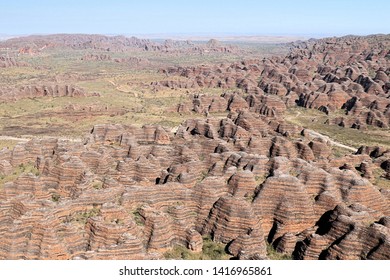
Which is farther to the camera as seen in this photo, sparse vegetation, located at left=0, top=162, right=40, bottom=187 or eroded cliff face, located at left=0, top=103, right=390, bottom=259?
sparse vegetation, located at left=0, top=162, right=40, bottom=187

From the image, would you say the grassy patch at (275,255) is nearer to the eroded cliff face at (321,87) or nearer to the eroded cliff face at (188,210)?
the eroded cliff face at (188,210)

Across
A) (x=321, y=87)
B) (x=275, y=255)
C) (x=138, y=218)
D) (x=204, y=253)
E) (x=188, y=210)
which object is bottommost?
(x=275, y=255)

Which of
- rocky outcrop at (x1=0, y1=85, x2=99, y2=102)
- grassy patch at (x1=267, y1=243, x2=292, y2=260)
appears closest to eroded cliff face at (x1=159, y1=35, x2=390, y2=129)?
rocky outcrop at (x1=0, y1=85, x2=99, y2=102)

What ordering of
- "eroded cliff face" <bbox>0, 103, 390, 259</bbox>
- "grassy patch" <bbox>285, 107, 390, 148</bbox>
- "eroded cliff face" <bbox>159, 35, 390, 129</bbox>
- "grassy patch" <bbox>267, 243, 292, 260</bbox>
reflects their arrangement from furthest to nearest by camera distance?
1. "eroded cliff face" <bbox>159, 35, 390, 129</bbox>
2. "grassy patch" <bbox>285, 107, 390, 148</bbox>
3. "grassy patch" <bbox>267, 243, 292, 260</bbox>
4. "eroded cliff face" <bbox>0, 103, 390, 259</bbox>

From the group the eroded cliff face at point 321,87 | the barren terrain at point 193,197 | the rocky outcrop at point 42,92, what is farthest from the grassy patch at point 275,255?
the rocky outcrop at point 42,92

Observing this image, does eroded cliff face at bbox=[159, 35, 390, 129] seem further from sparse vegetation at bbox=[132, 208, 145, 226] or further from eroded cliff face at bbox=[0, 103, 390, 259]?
sparse vegetation at bbox=[132, 208, 145, 226]

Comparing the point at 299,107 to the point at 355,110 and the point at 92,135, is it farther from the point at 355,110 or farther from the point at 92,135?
the point at 92,135

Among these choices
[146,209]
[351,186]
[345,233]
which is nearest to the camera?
[345,233]

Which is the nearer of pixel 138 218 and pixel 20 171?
pixel 138 218

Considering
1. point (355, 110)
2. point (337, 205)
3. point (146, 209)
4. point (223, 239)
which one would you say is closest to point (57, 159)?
point (146, 209)

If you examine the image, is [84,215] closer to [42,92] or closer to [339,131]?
[339,131]

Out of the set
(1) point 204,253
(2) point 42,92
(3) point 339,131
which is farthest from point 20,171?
(2) point 42,92
